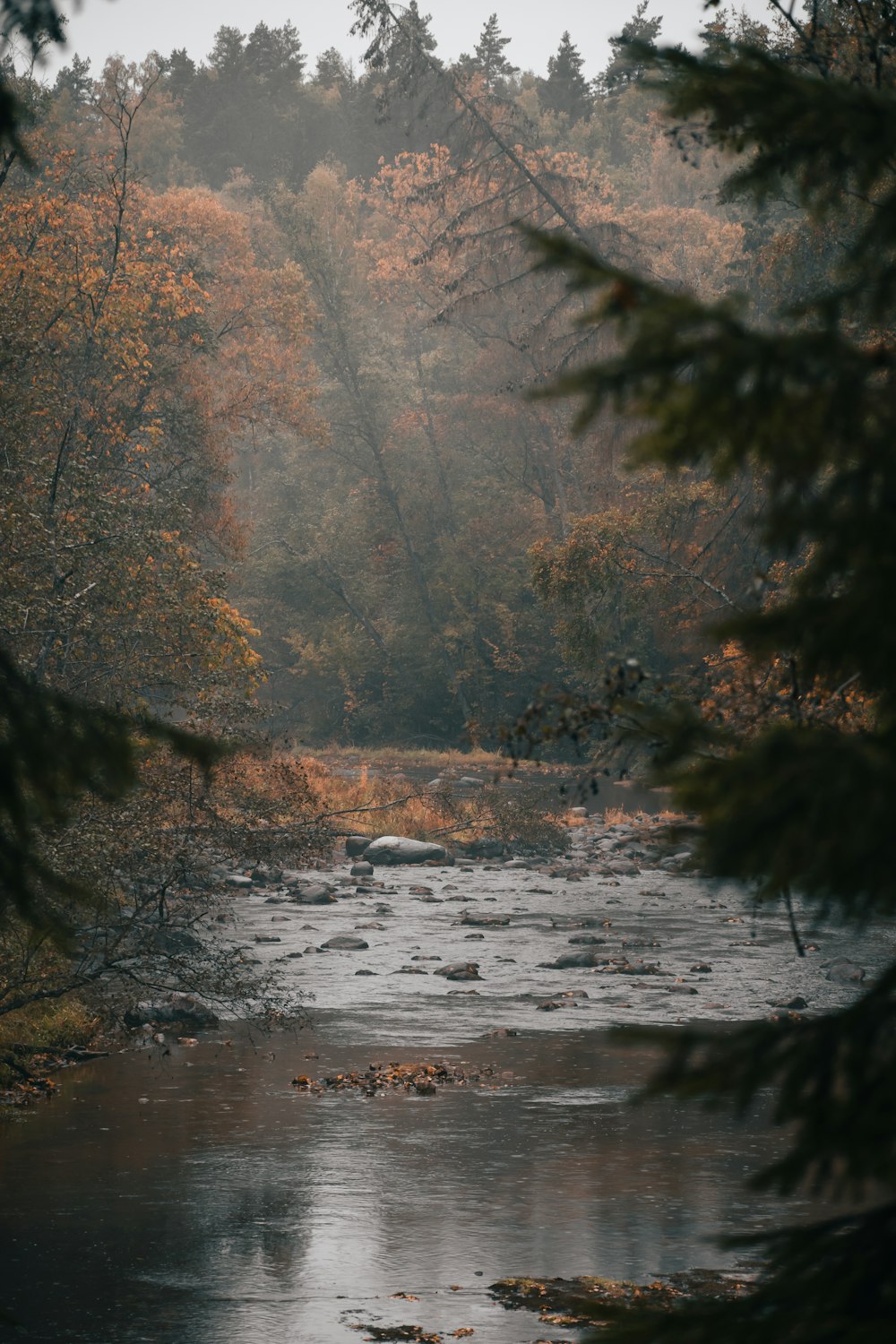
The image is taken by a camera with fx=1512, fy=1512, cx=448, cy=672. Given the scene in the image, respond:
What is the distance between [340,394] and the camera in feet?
183

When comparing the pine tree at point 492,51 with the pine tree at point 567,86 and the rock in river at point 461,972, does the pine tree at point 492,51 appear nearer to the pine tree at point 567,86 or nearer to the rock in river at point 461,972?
the pine tree at point 567,86

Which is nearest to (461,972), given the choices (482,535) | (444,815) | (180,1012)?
(180,1012)

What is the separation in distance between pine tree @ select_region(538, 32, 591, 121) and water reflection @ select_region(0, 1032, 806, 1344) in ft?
236

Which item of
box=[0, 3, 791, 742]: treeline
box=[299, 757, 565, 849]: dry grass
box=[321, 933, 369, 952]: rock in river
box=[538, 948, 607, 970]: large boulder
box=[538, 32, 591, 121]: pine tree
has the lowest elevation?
box=[538, 948, 607, 970]: large boulder

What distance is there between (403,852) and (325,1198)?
693 inches

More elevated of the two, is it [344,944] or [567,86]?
[567,86]

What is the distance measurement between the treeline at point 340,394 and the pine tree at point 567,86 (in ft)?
0.48

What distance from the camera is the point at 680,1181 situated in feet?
37.0

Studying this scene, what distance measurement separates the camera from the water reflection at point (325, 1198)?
9.06m

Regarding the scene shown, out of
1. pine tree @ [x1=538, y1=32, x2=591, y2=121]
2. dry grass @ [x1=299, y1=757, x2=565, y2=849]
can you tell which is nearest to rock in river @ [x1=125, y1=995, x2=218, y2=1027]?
dry grass @ [x1=299, y1=757, x2=565, y2=849]

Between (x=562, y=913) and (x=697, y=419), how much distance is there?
20.3 meters

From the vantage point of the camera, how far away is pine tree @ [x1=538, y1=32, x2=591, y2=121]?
78.2 meters

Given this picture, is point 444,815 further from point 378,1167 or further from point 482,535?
point 482,535

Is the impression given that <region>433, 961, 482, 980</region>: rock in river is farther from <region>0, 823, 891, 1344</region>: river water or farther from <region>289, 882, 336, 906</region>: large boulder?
<region>289, 882, 336, 906</region>: large boulder
